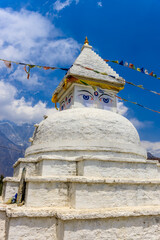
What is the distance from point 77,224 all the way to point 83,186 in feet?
3.01

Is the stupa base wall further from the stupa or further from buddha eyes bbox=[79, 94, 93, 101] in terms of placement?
buddha eyes bbox=[79, 94, 93, 101]

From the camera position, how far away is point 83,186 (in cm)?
500

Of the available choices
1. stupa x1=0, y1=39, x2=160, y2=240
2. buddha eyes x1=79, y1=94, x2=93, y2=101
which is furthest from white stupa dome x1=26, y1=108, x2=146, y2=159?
buddha eyes x1=79, y1=94, x2=93, y2=101

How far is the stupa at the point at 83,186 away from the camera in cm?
447

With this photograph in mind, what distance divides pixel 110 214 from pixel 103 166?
5.39 feet

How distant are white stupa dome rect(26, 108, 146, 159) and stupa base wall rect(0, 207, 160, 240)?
232 centimetres

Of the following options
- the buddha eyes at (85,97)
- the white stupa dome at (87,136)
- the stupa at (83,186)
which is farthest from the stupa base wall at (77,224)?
the buddha eyes at (85,97)

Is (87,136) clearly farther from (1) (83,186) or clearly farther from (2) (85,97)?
(2) (85,97)

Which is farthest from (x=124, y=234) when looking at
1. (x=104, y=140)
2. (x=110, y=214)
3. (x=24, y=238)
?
(x=104, y=140)

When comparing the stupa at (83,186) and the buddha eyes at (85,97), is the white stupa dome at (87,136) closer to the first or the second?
the stupa at (83,186)

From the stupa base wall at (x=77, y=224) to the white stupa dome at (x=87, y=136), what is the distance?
7.61 ft

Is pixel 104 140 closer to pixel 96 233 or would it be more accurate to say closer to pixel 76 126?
pixel 76 126

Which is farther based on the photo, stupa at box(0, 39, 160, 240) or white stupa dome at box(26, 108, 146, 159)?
white stupa dome at box(26, 108, 146, 159)

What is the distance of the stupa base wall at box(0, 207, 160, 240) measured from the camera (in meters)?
4.31
